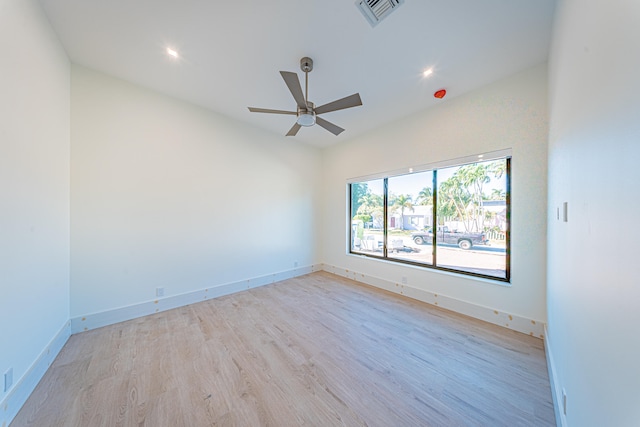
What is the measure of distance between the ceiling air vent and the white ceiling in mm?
63

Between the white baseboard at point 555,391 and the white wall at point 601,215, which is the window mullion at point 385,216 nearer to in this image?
the white baseboard at point 555,391

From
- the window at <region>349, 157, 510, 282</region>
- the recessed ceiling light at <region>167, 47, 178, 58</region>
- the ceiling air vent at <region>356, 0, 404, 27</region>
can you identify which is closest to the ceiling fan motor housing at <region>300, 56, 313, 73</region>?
the ceiling air vent at <region>356, 0, 404, 27</region>

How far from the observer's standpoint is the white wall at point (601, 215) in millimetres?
639

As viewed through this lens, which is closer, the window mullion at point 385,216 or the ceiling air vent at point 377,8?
the ceiling air vent at point 377,8

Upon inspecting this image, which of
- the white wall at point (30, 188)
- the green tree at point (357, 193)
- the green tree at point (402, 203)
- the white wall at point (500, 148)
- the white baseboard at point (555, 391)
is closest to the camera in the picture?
the white baseboard at point (555, 391)

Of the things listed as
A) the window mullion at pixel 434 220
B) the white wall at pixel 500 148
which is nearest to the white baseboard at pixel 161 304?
the white wall at pixel 500 148

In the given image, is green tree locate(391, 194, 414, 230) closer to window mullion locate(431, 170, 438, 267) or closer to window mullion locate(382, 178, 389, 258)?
window mullion locate(382, 178, 389, 258)

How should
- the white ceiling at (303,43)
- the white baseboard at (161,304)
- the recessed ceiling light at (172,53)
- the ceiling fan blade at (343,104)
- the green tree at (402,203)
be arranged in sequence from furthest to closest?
the green tree at (402,203), the white baseboard at (161,304), the recessed ceiling light at (172,53), the ceiling fan blade at (343,104), the white ceiling at (303,43)

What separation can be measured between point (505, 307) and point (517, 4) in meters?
3.12

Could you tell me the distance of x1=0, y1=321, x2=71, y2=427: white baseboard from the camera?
1429mm

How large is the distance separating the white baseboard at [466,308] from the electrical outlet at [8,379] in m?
4.17

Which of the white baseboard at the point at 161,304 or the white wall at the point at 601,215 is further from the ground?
the white wall at the point at 601,215

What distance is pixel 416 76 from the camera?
264cm

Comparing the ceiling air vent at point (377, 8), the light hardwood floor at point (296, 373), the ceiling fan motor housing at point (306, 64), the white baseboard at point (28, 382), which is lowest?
the light hardwood floor at point (296, 373)
